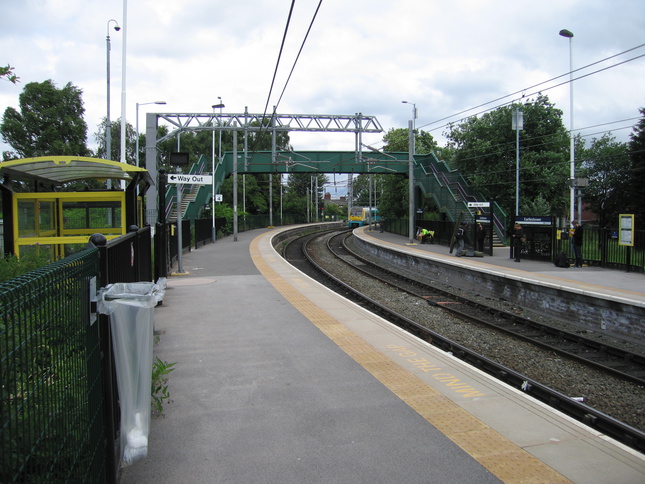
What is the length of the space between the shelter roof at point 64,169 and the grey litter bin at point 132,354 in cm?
414

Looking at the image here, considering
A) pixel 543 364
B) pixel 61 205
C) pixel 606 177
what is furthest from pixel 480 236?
pixel 606 177

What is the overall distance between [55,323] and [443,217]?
3509 cm

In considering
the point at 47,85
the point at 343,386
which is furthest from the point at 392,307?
the point at 47,85

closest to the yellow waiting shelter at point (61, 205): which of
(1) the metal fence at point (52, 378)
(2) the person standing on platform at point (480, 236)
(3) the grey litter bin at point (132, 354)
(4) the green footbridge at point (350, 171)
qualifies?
(3) the grey litter bin at point (132, 354)

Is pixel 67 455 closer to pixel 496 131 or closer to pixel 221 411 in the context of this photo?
pixel 221 411

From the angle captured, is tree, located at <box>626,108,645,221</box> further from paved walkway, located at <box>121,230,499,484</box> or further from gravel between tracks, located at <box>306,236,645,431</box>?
paved walkway, located at <box>121,230,499,484</box>

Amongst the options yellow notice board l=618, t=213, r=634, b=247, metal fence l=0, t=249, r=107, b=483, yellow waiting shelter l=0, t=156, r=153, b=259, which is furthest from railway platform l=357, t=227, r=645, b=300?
metal fence l=0, t=249, r=107, b=483

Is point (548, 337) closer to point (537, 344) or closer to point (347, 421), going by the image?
point (537, 344)

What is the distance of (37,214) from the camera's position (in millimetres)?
8445

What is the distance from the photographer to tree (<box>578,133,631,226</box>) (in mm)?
39250

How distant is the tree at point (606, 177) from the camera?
3925 cm

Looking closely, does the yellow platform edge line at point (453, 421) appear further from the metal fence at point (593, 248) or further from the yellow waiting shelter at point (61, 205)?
the metal fence at point (593, 248)

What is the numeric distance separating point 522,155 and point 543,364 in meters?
27.9

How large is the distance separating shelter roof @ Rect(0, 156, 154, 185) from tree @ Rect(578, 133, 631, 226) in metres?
37.6
